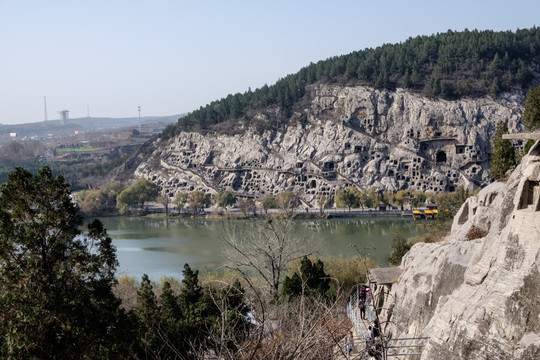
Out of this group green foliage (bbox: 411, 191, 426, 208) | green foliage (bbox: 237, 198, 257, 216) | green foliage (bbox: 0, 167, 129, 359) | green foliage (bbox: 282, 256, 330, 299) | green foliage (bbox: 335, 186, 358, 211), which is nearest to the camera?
green foliage (bbox: 0, 167, 129, 359)

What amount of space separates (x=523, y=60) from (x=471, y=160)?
1497cm

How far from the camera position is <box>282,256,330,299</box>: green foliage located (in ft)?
53.4

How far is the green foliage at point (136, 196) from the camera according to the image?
55.1 meters

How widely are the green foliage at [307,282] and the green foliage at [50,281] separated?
6.80 metres

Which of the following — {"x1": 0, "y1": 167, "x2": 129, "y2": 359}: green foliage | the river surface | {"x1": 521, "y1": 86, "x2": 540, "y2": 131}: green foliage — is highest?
{"x1": 521, "y1": 86, "x2": 540, "y2": 131}: green foliage

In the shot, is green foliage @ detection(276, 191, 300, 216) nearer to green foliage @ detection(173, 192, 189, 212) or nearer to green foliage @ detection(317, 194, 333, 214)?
green foliage @ detection(317, 194, 333, 214)

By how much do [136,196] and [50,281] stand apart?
1870 inches

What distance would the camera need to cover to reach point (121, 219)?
2071 inches

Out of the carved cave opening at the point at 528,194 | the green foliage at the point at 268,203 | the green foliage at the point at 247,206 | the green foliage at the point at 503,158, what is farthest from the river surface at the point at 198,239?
the carved cave opening at the point at 528,194

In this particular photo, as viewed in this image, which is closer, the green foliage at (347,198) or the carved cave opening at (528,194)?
the carved cave opening at (528,194)

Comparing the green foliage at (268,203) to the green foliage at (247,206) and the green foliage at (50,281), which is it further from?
the green foliage at (50,281)

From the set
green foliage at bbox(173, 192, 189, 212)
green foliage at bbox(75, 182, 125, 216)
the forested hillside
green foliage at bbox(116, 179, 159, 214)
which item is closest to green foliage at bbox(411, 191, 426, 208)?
the forested hillside

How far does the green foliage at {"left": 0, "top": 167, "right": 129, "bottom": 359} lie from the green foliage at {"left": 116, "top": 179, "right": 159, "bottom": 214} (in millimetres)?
45984

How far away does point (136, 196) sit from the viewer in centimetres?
5581
